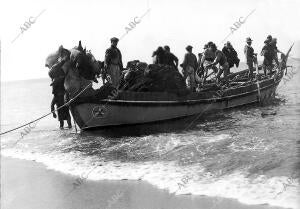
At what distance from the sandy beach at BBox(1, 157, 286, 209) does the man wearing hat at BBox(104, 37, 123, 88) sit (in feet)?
16.9

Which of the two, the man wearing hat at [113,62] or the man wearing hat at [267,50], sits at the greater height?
the man wearing hat at [267,50]

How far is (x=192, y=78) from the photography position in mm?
14609

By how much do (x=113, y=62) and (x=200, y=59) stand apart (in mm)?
5449

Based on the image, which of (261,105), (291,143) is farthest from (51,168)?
(261,105)

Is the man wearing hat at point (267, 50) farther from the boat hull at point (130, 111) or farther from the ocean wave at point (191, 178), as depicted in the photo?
the ocean wave at point (191, 178)

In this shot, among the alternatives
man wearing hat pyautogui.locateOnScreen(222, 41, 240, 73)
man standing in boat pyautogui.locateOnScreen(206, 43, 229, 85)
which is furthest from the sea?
man wearing hat pyautogui.locateOnScreen(222, 41, 240, 73)

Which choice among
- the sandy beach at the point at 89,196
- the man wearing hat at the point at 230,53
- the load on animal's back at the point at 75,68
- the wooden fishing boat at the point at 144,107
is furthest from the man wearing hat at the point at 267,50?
the sandy beach at the point at 89,196

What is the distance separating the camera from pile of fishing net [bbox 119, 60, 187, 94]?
1307 centimetres

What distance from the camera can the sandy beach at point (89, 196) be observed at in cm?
564

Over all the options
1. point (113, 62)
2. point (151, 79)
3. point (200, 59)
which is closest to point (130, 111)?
point (151, 79)

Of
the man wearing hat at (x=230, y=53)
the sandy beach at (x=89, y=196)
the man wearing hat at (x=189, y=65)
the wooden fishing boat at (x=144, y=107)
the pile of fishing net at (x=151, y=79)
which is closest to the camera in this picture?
the sandy beach at (x=89, y=196)

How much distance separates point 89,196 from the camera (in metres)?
6.36

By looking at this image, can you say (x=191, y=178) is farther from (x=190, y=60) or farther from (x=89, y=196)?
(x=190, y=60)

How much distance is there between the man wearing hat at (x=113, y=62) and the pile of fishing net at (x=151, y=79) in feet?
1.74
